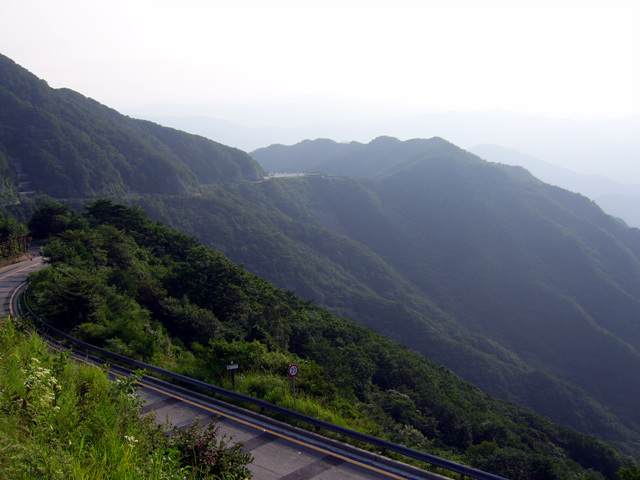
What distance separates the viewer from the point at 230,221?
86938 mm

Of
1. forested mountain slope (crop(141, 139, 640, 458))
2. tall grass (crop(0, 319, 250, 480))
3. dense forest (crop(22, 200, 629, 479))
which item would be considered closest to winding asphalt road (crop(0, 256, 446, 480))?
tall grass (crop(0, 319, 250, 480))

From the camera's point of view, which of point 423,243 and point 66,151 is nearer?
point 66,151

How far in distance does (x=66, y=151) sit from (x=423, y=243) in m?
87.9

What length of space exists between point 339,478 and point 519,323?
298 ft

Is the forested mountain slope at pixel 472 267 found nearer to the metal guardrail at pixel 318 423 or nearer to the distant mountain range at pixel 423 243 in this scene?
the distant mountain range at pixel 423 243

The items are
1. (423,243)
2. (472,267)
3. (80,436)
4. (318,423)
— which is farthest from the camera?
(423,243)

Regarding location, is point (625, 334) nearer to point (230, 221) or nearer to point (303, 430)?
point (230, 221)

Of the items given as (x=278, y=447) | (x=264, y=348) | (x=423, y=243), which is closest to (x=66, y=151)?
(x=264, y=348)

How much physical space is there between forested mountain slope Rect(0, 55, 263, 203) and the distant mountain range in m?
0.33

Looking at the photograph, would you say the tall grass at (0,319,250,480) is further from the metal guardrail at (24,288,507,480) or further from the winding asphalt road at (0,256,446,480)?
the metal guardrail at (24,288,507,480)

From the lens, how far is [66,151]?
257ft

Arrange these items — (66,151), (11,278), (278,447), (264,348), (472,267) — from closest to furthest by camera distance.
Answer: (278,447)
(264,348)
(11,278)
(66,151)
(472,267)

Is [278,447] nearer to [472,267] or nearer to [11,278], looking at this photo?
[11,278]

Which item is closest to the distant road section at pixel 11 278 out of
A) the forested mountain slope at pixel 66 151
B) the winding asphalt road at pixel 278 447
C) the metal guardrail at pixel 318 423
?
the metal guardrail at pixel 318 423
